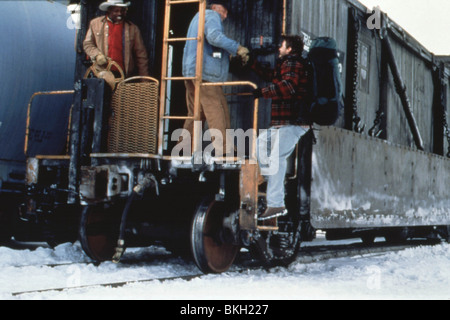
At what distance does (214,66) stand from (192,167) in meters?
1.23

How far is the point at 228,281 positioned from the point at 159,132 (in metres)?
1.81

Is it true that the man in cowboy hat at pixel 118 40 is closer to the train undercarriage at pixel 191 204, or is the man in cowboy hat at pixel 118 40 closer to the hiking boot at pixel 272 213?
the train undercarriage at pixel 191 204

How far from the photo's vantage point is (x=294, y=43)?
673 cm

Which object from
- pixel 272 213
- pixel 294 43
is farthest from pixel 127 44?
pixel 272 213

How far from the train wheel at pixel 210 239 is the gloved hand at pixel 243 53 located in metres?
1.62

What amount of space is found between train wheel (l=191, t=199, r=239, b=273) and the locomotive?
0.6 inches

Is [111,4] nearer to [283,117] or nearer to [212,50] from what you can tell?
[212,50]

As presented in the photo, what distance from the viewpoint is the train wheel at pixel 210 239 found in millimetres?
6492

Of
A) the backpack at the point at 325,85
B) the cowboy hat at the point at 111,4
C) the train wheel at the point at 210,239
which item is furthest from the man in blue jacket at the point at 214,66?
the cowboy hat at the point at 111,4

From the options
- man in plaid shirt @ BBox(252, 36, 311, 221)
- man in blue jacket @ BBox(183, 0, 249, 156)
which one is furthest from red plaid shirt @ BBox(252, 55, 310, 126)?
man in blue jacket @ BBox(183, 0, 249, 156)

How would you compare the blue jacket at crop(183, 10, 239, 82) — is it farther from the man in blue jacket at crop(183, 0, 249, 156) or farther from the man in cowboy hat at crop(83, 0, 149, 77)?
the man in cowboy hat at crop(83, 0, 149, 77)
